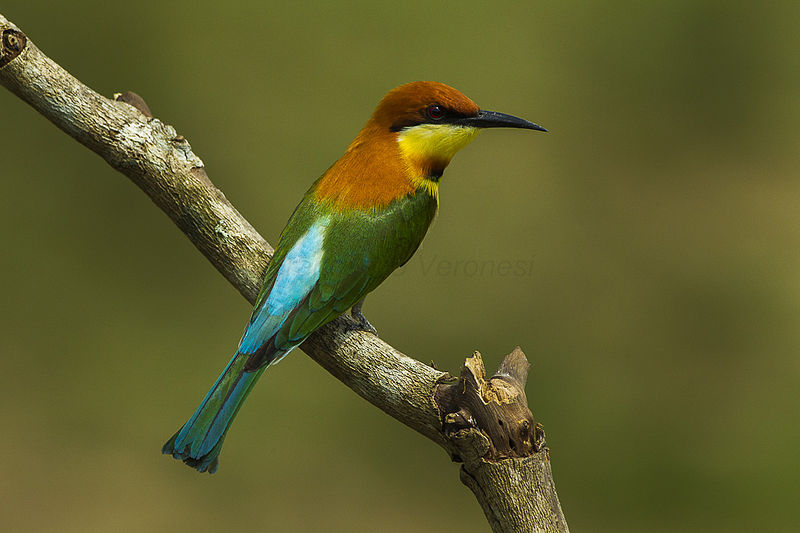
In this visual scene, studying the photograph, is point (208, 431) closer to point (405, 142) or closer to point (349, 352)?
point (349, 352)

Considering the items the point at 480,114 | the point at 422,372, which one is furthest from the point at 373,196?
the point at 422,372

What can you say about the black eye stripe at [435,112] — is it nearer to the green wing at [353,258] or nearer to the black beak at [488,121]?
the black beak at [488,121]

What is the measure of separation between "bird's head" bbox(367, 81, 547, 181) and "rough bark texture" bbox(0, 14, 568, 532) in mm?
292

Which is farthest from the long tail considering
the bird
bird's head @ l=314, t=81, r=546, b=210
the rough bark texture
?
bird's head @ l=314, t=81, r=546, b=210

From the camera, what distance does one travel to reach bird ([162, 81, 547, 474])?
1.20m

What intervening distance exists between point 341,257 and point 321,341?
135mm

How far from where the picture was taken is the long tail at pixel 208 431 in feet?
3.75

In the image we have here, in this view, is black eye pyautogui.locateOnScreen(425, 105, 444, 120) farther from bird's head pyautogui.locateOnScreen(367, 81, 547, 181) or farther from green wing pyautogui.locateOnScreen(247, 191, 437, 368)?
green wing pyautogui.locateOnScreen(247, 191, 437, 368)

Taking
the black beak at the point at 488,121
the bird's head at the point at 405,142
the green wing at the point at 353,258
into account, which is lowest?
the green wing at the point at 353,258

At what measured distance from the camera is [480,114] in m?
1.34

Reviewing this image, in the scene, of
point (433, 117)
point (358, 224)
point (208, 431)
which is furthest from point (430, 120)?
point (208, 431)

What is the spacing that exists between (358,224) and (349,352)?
22 cm

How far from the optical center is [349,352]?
3.95ft

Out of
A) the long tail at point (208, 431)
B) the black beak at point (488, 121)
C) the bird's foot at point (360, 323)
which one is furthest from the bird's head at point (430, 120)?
the long tail at point (208, 431)
